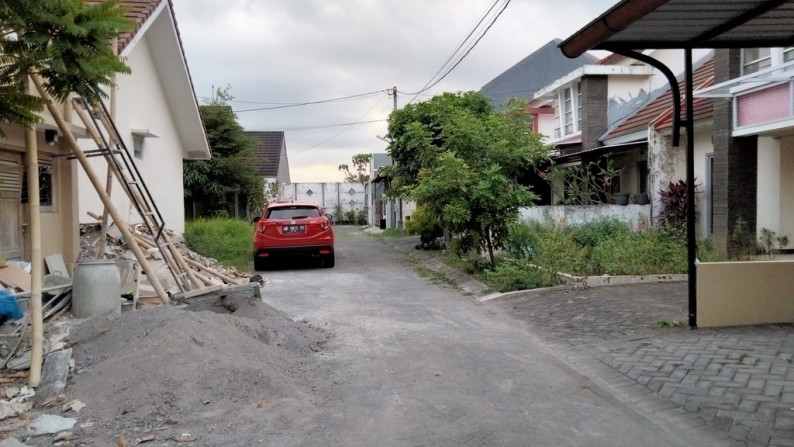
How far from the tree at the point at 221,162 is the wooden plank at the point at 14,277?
14.1 metres

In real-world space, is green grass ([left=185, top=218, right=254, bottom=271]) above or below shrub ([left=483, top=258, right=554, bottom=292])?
above

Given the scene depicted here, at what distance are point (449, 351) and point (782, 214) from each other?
9985 mm

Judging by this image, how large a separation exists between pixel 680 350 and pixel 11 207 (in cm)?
860

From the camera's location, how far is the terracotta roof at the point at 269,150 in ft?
105

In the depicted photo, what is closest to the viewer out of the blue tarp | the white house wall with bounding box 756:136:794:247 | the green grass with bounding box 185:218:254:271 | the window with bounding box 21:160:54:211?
the blue tarp

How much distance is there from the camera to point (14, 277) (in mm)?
7609

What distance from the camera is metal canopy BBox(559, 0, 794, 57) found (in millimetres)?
5418

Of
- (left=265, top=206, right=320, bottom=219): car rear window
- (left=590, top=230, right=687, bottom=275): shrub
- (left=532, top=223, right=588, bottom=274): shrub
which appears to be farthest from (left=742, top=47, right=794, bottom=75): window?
(left=265, top=206, right=320, bottom=219): car rear window

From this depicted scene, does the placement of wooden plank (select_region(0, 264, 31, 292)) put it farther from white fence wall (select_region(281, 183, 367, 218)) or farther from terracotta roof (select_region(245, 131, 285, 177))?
white fence wall (select_region(281, 183, 367, 218))

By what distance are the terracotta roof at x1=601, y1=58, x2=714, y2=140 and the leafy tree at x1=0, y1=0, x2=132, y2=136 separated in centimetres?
1302

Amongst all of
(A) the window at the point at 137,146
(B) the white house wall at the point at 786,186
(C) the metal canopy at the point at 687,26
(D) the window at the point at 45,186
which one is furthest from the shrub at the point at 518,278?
(A) the window at the point at 137,146

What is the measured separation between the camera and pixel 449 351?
6.89 metres

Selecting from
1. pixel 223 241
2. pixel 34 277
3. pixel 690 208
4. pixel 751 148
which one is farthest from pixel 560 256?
pixel 223 241

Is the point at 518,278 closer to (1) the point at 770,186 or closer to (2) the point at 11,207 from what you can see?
(1) the point at 770,186
